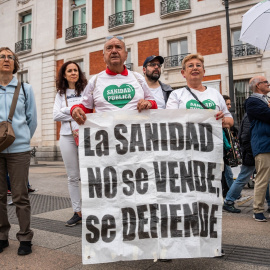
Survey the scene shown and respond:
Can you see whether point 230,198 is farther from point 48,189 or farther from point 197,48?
point 197,48

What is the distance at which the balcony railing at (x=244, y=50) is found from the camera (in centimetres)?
1427

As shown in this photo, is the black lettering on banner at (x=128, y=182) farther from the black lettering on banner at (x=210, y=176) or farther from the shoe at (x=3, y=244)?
the shoe at (x=3, y=244)

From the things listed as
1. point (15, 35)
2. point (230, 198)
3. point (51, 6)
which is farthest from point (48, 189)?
point (15, 35)

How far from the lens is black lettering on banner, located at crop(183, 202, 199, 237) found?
2381mm

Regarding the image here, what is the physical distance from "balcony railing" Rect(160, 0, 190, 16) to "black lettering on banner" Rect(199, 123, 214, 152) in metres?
14.7

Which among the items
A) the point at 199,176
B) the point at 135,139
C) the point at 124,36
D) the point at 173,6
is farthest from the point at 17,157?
the point at 124,36

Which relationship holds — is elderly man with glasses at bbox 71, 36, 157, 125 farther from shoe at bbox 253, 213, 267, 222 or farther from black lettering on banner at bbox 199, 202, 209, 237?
shoe at bbox 253, 213, 267, 222

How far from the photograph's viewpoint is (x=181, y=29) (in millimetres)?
16000

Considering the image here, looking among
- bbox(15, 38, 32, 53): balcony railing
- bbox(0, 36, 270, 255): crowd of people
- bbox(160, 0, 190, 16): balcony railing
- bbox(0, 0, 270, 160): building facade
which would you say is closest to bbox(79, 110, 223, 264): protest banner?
bbox(0, 36, 270, 255): crowd of people

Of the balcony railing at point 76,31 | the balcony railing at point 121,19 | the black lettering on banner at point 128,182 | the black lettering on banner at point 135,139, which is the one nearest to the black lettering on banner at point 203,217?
the black lettering on banner at point 128,182

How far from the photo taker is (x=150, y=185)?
243 cm

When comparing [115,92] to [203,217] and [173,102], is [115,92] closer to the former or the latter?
[173,102]

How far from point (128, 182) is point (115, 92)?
82 centimetres

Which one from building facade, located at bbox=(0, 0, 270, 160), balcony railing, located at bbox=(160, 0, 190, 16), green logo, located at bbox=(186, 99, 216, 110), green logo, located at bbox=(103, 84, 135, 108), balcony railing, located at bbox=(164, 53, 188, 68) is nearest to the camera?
green logo, located at bbox=(103, 84, 135, 108)
